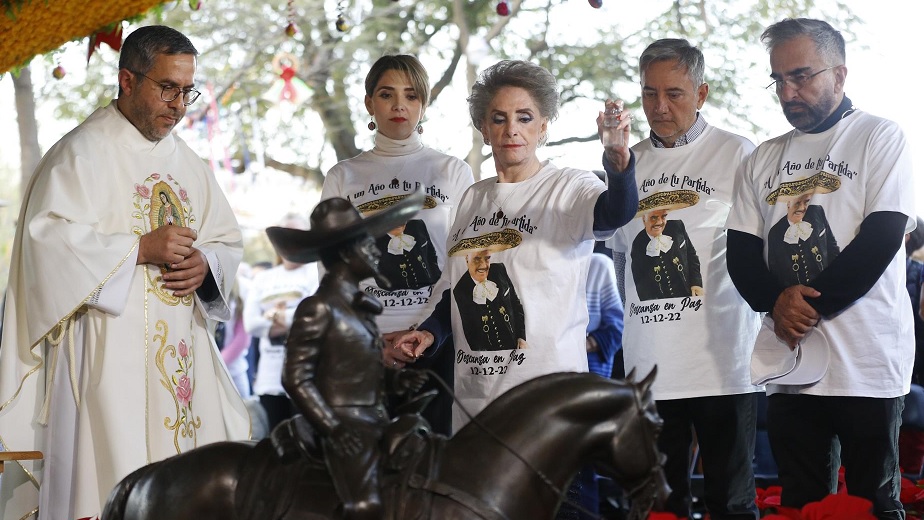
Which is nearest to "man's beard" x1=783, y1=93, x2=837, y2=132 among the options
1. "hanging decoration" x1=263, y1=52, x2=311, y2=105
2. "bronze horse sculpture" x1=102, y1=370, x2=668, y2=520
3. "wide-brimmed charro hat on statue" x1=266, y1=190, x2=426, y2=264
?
"bronze horse sculpture" x1=102, y1=370, x2=668, y2=520

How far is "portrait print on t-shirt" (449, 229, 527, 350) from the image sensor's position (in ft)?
11.8

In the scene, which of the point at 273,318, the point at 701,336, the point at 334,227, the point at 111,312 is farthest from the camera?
the point at 273,318

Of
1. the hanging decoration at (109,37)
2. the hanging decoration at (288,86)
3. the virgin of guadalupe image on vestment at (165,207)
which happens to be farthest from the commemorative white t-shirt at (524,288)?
the hanging decoration at (288,86)

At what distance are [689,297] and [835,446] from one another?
0.74 meters

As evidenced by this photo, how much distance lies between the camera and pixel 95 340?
4.12m

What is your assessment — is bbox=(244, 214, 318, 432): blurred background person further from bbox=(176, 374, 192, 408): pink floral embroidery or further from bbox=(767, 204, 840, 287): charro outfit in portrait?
bbox=(767, 204, 840, 287): charro outfit in portrait

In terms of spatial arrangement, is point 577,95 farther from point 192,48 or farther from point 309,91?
point 192,48

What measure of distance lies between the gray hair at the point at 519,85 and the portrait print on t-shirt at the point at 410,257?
0.75 m

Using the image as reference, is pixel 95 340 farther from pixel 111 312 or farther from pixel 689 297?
pixel 689 297

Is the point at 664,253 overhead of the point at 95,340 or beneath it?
overhead

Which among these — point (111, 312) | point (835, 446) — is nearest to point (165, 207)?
point (111, 312)

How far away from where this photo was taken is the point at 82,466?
13.1ft

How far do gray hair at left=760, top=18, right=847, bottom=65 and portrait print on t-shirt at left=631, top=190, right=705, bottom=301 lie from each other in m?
0.67

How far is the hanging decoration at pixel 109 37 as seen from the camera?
421cm
